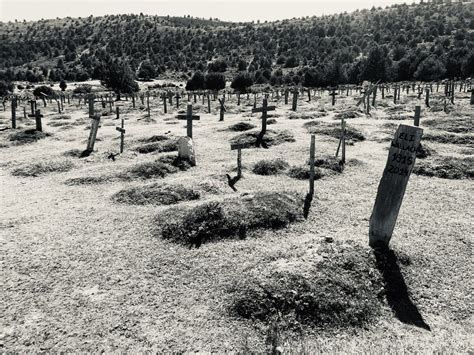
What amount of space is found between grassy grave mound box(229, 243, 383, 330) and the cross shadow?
239 millimetres

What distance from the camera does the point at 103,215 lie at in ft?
41.9

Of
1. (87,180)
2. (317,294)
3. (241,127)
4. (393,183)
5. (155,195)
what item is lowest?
(317,294)

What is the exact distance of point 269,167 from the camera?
17.3m

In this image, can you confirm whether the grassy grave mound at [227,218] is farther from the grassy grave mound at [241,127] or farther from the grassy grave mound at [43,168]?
the grassy grave mound at [241,127]

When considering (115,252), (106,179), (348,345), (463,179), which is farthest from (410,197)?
(106,179)

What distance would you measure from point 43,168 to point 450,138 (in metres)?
22.1

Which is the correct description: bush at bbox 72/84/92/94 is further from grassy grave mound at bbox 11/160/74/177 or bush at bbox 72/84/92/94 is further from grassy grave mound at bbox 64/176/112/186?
grassy grave mound at bbox 64/176/112/186

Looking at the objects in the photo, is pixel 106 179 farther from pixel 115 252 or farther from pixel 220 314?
pixel 220 314

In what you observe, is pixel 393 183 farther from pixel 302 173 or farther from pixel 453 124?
pixel 453 124

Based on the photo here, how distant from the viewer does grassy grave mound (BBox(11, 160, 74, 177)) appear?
18.3 meters

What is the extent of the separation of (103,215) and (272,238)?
18.9ft

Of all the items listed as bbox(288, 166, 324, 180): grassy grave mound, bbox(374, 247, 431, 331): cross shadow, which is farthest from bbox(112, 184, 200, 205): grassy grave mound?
bbox(374, 247, 431, 331): cross shadow

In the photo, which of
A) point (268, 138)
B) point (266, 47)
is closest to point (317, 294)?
point (268, 138)

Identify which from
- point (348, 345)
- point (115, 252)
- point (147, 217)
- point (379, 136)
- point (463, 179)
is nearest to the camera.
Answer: point (348, 345)
